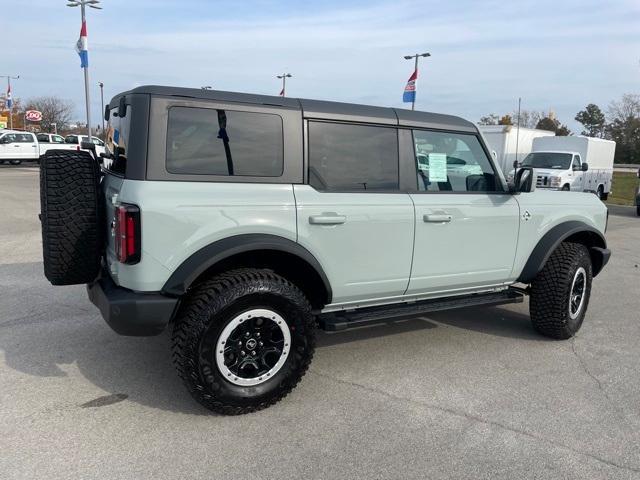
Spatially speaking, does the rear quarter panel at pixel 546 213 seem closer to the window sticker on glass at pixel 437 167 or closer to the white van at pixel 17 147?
the window sticker on glass at pixel 437 167

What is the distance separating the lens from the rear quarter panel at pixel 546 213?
4531mm

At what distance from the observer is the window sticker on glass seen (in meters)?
4.16

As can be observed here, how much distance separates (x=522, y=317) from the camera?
18.1ft

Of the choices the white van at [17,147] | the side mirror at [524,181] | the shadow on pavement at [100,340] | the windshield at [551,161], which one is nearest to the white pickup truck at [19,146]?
the white van at [17,147]

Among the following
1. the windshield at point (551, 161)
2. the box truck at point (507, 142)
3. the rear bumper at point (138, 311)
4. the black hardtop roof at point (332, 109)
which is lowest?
the rear bumper at point (138, 311)

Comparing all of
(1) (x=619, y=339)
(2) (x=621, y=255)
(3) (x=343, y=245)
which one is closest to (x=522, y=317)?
(1) (x=619, y=339)

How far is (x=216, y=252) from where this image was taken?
315 centimetres

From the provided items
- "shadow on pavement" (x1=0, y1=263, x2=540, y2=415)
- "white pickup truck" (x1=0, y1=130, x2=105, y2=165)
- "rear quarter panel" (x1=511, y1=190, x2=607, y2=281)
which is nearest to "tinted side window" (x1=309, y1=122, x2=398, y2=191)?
"rear quarter panel" (x1=511, y1=190, x2=607, y2=281)

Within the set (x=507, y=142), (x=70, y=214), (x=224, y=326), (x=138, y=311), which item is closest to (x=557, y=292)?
(x=224, y=326)

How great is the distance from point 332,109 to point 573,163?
54.6 feet

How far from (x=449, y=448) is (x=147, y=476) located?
5.28 feet

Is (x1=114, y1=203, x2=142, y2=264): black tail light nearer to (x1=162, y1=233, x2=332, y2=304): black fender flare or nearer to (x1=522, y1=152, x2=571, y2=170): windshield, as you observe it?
(x1=162, y1=233, x2=332, y2=304): black fender flare

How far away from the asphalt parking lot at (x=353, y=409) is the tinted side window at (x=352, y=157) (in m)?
1.40

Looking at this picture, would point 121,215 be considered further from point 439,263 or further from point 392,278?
point 439,263
